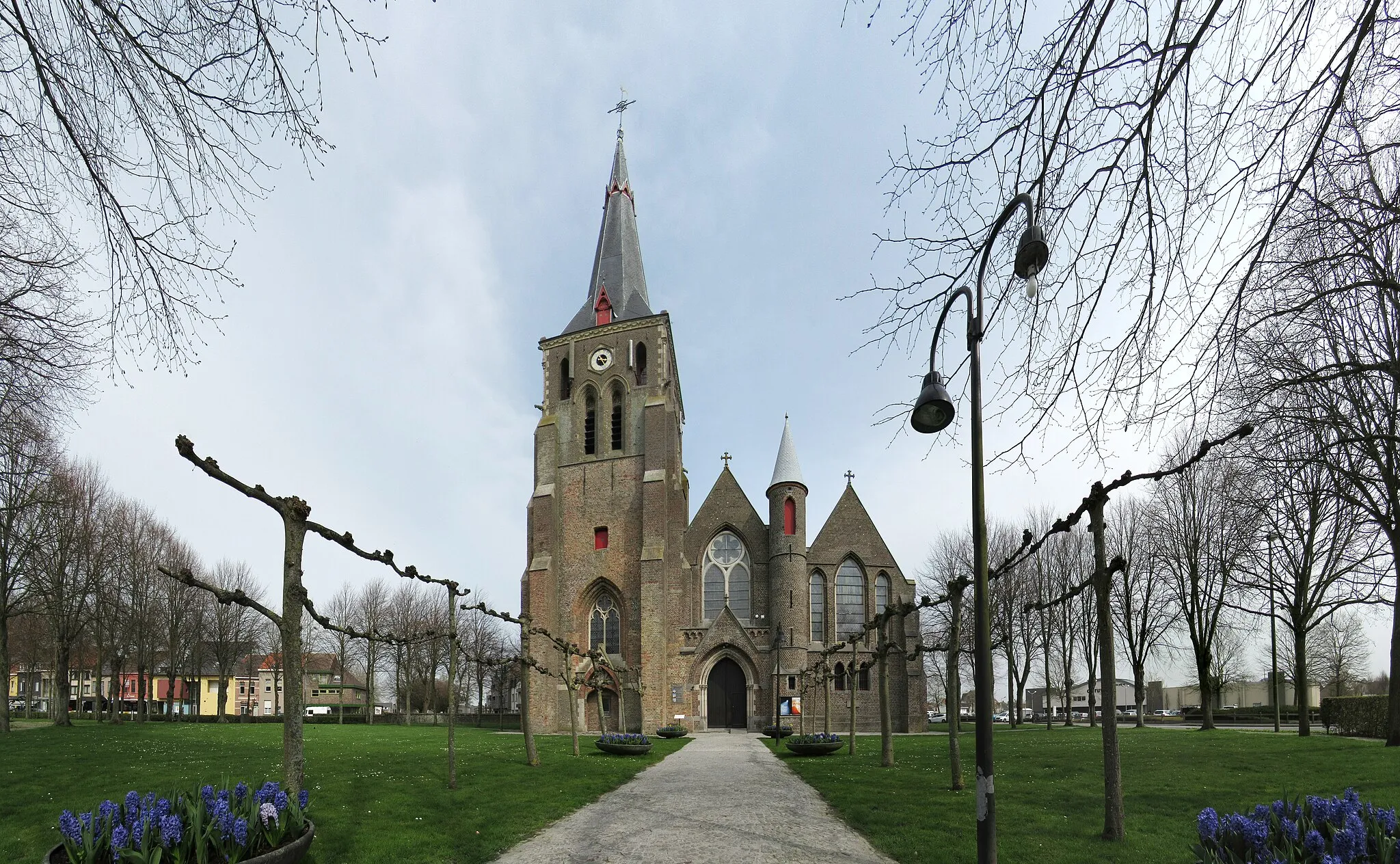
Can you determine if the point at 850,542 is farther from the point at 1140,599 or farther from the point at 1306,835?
the point at 1306,835

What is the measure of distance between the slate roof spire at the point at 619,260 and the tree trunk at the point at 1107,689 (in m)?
35.5

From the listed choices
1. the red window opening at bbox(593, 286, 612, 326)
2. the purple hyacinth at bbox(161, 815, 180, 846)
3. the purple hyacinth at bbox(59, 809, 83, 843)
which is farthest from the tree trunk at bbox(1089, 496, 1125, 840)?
the red window opening at bbox(593, 286, 612, 326)

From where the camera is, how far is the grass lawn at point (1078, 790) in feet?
28.2

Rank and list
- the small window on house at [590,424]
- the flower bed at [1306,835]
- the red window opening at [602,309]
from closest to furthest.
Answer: the flower bed at [1306,835] → the small window on house at [590,424] → the red window opening at [602,309]

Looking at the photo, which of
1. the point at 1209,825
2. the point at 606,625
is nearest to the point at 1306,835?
the point at 1209,825

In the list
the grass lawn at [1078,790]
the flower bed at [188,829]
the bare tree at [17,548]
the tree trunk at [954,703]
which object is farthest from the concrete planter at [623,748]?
the bare tree at [17,548]

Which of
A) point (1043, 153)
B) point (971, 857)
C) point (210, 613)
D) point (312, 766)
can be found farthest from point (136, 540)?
point (1043, 153)

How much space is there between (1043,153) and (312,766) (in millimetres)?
18237

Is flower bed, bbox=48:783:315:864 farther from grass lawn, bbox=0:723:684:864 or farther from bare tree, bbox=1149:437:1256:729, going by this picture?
bare tree, bbox=1149:437:1256:729

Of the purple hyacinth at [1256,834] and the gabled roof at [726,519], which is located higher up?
the gabled roof at [726,519]

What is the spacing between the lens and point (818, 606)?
39.6 metres

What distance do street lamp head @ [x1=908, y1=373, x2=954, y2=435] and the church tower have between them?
30.7 metres

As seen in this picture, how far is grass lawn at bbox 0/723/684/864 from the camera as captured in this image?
8.92 meters

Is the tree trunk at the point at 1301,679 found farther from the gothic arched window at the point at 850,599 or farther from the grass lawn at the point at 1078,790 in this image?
the gothic arched window at the point at 850,599
